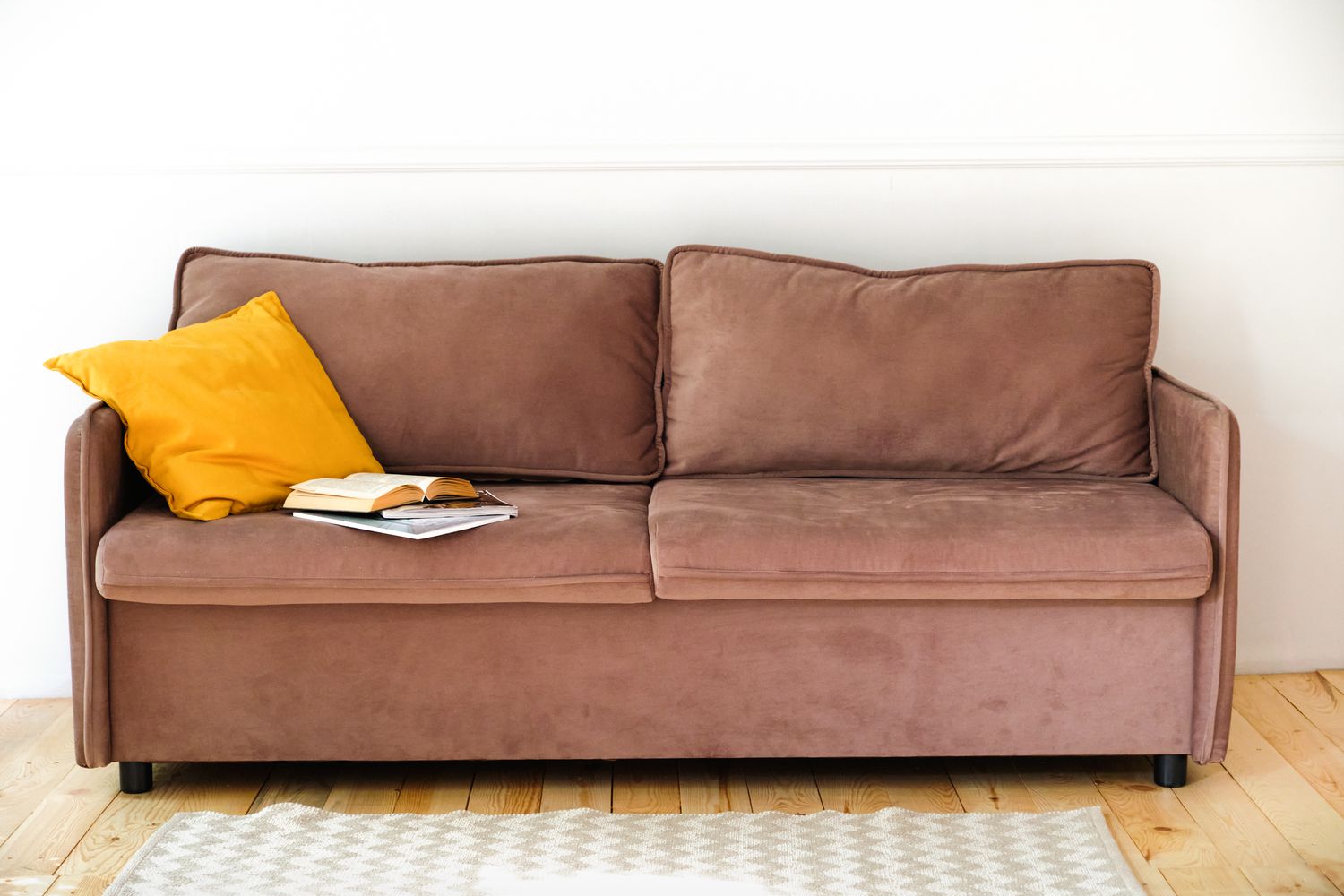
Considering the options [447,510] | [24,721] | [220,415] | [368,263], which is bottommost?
[24,721]

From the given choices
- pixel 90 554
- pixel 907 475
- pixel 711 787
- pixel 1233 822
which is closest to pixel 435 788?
pixel 711 787

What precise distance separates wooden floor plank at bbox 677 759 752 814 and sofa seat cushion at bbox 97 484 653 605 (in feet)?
1.26

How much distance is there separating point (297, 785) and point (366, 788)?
127mm

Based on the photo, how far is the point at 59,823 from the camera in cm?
207

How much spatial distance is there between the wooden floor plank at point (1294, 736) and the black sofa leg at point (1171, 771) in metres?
0.24

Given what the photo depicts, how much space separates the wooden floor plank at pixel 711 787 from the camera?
2.13 m

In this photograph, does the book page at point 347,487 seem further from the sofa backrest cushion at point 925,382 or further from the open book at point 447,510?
the sofa backrest cushion at point 925,382

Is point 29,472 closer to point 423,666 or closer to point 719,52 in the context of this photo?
point 423,666

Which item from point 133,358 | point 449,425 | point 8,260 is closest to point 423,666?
point 449,425

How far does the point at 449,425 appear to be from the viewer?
2.47 metres

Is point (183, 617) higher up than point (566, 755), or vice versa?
point (183, 617)

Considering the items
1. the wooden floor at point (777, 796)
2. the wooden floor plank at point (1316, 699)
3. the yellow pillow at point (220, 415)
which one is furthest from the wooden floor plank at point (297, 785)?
the wooden floor plank at point (1316, 699)

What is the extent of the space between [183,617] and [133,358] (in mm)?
462

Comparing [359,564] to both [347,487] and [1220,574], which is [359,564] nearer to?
[347,487]
